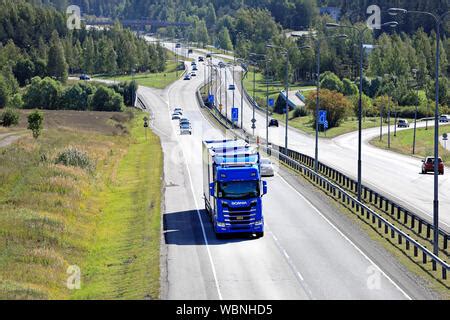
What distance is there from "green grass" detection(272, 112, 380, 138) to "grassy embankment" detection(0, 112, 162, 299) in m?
43.5

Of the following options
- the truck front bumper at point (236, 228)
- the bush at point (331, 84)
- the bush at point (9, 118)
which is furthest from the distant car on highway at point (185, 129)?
the truck front bumper at point (236, 228)

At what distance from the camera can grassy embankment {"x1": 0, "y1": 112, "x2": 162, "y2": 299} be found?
32338mm

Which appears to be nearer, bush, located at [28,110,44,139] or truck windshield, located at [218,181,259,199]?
truck windshield, located at [218,181,259,199]

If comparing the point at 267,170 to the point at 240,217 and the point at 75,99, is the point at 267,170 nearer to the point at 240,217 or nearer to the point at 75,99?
the point at 240,217

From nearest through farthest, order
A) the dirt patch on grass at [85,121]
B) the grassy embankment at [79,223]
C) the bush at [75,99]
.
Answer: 1. the grassy embankment at [79,223]
2. the dirt patch on grass at [85,121]
3. the bush at [75,99]

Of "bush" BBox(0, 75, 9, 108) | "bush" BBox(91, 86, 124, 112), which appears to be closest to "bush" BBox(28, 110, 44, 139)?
"bush" BBox(91, 86, 124, 112)

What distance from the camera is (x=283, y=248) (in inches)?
1511

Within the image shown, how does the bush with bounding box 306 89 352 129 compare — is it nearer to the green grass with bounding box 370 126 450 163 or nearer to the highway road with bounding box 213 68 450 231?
the highway road with bounding box 213 68 450 231

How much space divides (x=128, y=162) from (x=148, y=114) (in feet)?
212

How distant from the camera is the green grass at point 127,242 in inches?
1256

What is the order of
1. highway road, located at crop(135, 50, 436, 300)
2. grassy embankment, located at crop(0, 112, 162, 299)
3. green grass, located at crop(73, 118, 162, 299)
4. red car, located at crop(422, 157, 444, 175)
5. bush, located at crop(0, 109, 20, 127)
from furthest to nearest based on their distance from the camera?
bush, located at crop(0, 109, 20, 127), red car, located at crop(422, 157, 444, 175), grassy embankment, located at crop(0, 112, 162, 299), green grass, located at crop(73, 118, 162, 299), highway road, located at crop(135, 50, 436, 300)

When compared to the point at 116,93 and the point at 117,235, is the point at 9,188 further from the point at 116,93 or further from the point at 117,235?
the point at 116,93

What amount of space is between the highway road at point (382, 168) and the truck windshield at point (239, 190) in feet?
35.6

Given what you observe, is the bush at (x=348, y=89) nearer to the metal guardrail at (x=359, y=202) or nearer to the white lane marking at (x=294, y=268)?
the metal guardrail at (x=359, y=202)
